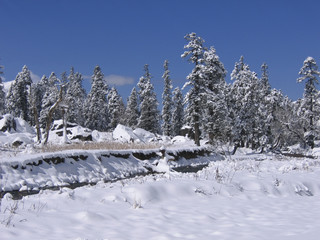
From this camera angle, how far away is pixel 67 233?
4555 millimetres

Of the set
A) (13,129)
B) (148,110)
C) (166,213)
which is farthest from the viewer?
(148,110)

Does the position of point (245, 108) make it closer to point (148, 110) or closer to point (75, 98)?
point (148, 110)

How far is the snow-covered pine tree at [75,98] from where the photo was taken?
171ft

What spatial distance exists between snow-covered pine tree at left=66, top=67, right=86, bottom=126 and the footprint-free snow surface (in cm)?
3356

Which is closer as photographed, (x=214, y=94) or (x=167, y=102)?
(x=214, y=94)

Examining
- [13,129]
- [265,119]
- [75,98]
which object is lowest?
[13,129]

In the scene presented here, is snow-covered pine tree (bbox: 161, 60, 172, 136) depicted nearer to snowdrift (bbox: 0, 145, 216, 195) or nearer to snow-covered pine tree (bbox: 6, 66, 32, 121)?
snow-covered pine tree (bbox: 6, 66, 32, 121)

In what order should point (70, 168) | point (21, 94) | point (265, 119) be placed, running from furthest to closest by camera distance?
point (21, 94) < point (265, 119) < point (70, 168)

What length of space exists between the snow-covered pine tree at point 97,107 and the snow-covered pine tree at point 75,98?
7.71 feet

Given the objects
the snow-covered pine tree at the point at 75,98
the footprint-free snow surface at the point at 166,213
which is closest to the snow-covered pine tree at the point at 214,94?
the snow-covered pine tree at the point at 75,98

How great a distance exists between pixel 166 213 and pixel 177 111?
50832 millimetres

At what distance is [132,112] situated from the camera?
5419cm

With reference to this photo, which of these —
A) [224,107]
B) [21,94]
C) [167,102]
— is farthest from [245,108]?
[21,94]

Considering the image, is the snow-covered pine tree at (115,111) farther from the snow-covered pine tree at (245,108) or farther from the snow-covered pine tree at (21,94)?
the snow-covered pine tree at (245,108)
